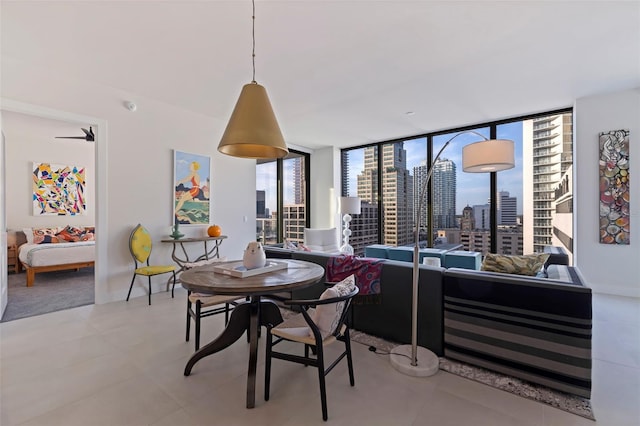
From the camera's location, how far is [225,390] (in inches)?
74.6

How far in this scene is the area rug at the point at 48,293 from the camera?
3.43 meters

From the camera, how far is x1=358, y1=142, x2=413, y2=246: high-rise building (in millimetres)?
6422

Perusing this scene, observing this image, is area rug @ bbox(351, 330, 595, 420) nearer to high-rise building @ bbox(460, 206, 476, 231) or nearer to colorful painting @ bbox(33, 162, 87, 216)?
high-rise building @ bbox(460, 206, 476, 231)

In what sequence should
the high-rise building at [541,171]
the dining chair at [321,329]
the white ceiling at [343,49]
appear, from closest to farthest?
the dining chair at [321,329]
the white ceiling at [343,49]
the high-rise building at [541,171]

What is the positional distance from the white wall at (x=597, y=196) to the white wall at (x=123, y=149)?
504 centimetres

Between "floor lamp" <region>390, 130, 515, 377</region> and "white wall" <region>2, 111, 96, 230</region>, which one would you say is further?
"white wall" <region>2, 111, 96, 230</region>

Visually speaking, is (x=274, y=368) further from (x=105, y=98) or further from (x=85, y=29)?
(x=105, y=98)

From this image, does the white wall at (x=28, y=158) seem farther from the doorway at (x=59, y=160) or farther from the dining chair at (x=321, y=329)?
the dining chair at (x=321, y=329)

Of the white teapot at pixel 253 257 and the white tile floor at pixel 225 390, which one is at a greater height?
the white teapot at pixel 253 257

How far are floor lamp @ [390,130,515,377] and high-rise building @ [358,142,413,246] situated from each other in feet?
13.3

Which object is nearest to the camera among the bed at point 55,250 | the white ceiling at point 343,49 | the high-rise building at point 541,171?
the white ceiling at point 343,49

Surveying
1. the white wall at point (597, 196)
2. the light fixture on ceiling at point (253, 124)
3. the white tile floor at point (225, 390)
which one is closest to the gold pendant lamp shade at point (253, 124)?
the light fixture on ceiling at point (253, 124)

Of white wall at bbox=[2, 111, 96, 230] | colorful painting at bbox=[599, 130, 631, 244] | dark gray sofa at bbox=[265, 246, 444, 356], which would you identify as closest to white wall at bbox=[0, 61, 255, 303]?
white wall at bbox=[2, 111, 96, 230]

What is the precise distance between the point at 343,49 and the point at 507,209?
4.07 meters
